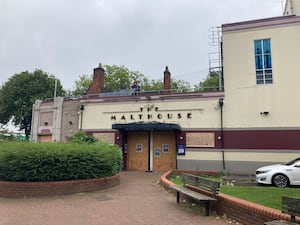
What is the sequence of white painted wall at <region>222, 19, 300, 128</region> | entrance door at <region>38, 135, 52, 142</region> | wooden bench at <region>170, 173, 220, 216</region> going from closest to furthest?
wooden bench at <region>170, 173, 220, 216</region>
white painted wall at <region>222, 19, 300, 128</region>
entrance door at <region>38, 135, 52, 142</region>

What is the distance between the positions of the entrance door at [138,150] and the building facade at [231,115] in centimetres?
4

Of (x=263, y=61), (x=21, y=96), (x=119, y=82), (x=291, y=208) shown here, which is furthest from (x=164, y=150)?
(x=119, y=82)

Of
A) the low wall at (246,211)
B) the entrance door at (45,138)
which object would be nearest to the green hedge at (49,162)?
the low wall at (246,211)

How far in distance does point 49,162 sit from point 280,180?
949cm

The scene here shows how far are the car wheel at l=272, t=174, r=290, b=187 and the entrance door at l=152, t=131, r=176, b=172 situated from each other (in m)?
7.68

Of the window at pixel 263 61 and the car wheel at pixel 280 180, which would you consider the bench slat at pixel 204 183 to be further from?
the window at pixel 263 61

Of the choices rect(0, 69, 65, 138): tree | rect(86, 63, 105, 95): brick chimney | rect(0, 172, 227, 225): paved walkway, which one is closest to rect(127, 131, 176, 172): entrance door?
rect(0, 172, 227, 225): paved walkway

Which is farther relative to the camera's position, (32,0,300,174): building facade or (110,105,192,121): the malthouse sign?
(110,105,192,121): the malthouse sign

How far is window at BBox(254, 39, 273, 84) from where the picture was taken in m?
17.1

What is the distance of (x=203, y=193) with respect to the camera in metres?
8.48

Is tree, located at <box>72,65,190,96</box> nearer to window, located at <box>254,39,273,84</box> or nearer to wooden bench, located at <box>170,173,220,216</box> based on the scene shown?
window, located at <box>254,39,273,84</box>

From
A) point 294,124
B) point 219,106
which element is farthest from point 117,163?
point 294,124

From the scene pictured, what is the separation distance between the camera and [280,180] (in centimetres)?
1164

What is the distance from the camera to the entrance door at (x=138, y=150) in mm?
19281
